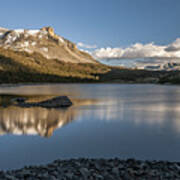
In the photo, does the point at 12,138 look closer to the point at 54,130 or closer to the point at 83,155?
the point at 54,130

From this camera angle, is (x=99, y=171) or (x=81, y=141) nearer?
(x=99, y=171)

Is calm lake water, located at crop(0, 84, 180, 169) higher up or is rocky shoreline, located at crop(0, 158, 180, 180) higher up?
rocky shoreline, located at crop(0, 158, 180, 180)

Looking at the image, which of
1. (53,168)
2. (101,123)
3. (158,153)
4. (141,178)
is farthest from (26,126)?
(141,178)

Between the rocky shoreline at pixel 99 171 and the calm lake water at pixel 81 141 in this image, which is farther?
the calm lake water at pixel 81 141

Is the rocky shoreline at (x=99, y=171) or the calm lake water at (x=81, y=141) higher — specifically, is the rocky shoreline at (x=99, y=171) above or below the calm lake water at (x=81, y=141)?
above

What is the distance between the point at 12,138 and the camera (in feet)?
70.1

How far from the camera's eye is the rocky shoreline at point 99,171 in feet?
39.7

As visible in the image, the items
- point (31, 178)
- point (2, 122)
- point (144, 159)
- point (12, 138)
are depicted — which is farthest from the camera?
point (2, 122)

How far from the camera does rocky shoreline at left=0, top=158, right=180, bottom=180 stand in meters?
12.1

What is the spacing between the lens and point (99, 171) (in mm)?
13062

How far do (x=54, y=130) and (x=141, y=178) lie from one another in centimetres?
1438

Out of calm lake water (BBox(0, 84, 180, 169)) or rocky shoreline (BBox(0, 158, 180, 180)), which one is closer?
rocky shoreline (BBox(0, 158, 180, 180))

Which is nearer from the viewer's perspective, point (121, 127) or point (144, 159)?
point (144, 159)

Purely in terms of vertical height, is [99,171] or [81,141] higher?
[99,171]
